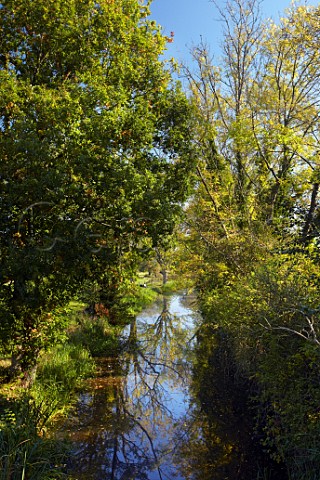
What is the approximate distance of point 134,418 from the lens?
893cm

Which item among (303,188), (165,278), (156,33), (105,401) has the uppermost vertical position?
(165,278)

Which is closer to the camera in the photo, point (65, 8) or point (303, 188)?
point (65, 8)

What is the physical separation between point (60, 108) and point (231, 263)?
6.63m

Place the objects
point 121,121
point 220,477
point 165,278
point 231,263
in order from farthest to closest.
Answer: point 165,278 → point 231,263 → point 121,121 → point 220,477

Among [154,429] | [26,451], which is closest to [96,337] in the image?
[154,429]

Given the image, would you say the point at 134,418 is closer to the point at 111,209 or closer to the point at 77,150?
the point at 111,209

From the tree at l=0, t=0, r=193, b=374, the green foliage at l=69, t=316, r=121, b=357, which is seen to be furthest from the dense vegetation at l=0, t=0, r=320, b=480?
the green foliage at l=69, t=316, r=121, b=357

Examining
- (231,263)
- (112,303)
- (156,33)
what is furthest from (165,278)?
(156,33)

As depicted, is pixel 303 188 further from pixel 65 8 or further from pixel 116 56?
pixel 65 8

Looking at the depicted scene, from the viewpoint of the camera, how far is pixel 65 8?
309 inches

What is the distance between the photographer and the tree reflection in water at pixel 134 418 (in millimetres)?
6844

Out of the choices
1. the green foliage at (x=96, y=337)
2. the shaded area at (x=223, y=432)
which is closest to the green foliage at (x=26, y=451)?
the shaded area at (x=223, y=432)

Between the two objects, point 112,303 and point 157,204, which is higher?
point 112,303

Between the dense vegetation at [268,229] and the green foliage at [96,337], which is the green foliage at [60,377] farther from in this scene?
the dense vegetation at [268,229]
